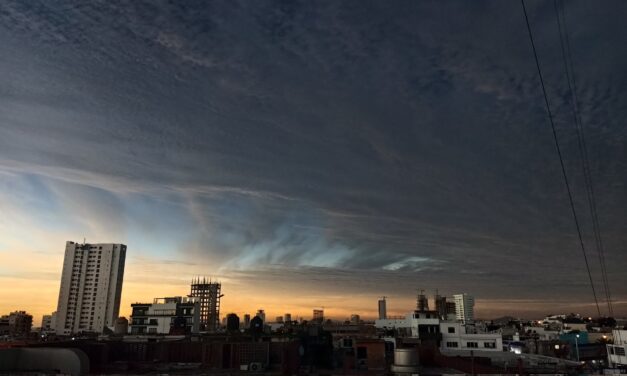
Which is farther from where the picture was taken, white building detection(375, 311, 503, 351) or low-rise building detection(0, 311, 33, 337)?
low-rise building detection(0, 311, 33, 337)

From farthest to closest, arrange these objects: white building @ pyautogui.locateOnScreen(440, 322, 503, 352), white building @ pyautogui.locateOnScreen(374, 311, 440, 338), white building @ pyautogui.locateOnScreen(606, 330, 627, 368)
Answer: white building @ pyautogui.locateOnScreen(374, 311, 440, 338) → white building @ pyautogui.locateOnScreen(440, 322, 503, 352) → white building @ pyautogui.locateOnScreen(606, 330, 627, 368)

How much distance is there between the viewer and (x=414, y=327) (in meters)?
86.2

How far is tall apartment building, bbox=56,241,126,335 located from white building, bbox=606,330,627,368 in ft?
522

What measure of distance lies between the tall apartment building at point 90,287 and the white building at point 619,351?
159 metres

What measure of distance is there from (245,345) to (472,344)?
4620 cm

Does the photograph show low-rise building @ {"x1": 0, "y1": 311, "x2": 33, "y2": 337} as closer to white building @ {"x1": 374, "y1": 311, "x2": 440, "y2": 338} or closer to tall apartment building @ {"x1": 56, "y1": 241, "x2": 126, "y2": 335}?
tall apartment building @ {"x1": 56, "y1": 241, "x2": 126, "y2": 335}

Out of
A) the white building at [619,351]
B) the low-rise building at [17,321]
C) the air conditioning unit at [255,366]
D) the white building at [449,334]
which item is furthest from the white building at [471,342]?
the low-rise building at [17,321]

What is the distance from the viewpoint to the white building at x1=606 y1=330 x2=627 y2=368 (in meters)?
64.6

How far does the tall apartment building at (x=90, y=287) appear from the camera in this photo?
572 feet

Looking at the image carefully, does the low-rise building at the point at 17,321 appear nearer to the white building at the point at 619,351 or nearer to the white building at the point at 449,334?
the white building at the point at 449,334

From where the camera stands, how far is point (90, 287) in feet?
591

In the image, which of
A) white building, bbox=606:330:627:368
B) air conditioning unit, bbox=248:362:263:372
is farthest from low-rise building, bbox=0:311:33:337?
white building, bbox=606:330:627:368

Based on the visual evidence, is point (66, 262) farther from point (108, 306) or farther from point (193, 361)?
point (193, 361)

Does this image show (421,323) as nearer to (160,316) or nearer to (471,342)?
(471,342)
